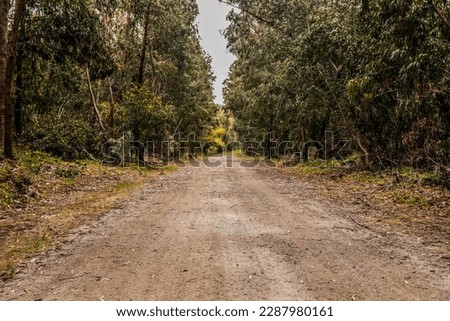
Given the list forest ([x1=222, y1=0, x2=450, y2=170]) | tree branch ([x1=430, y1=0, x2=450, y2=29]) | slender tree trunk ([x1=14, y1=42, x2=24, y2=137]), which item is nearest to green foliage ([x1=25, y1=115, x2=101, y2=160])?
slender tree trunk ([x1=14, y1=42, x2=24, y2=137])

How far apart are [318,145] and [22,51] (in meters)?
18.3

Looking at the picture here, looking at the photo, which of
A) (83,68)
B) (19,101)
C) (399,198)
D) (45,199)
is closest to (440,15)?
(399,198)

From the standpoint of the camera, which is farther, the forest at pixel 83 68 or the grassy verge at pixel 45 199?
the forest at pixel 83 68

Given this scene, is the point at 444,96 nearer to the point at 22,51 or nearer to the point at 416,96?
the point at 416,96

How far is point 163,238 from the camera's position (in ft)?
20.3

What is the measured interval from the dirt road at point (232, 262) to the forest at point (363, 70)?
385 centimetres

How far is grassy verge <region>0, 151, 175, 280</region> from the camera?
602 cm

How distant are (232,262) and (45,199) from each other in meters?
6.61

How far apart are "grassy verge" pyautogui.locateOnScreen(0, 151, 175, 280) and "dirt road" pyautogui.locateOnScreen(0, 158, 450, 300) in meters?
0.42

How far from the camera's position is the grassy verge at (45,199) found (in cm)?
602

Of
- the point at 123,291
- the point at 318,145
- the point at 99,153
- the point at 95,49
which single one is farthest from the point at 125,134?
the point at 123,291

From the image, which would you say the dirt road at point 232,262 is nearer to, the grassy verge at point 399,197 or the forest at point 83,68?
the grassy verge at point 399,197

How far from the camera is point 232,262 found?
4.98 m

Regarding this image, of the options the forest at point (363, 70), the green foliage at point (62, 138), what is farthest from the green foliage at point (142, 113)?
the forest at point (363, 70)
